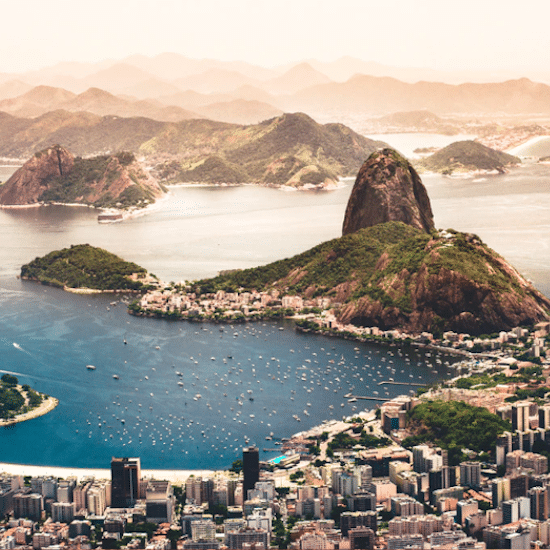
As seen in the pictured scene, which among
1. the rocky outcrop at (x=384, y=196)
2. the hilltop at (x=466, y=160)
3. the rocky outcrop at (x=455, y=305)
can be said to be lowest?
the rocky outcrop at (x=455, y=305)

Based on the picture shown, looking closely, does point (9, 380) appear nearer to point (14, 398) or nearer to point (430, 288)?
point (14, 398)

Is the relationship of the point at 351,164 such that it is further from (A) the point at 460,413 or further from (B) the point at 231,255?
(A) the point at 460,413

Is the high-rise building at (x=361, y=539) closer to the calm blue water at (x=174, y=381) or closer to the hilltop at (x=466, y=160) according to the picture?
the calm blue water at (x=174, y=381)

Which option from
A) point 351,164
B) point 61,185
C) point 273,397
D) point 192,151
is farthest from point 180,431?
point 192,151

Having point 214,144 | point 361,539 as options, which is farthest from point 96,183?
point 361,539

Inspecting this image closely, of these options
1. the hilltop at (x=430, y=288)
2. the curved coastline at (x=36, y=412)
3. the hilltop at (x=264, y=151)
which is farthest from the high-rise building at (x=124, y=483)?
the hilltop at (x=264, y=151)

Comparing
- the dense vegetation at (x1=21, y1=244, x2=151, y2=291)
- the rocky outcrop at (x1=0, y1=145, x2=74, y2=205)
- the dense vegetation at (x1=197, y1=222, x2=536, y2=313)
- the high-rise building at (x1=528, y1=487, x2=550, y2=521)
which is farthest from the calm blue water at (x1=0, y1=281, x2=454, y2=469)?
the rocky outcrop at (x1=0, y1=145, x2=74, y2=205)
